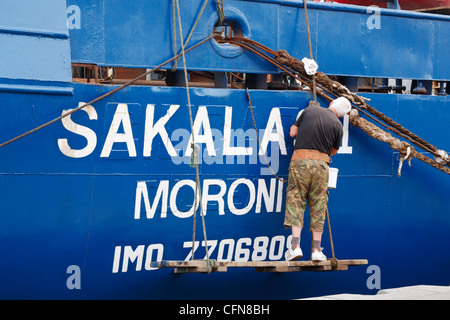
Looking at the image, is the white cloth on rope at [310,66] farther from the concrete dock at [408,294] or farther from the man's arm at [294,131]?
the concrete dock at [408,294]

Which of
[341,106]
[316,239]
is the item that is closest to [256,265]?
[316,239]

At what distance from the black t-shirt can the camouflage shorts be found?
15 cm

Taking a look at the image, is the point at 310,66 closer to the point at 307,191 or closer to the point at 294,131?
the point at 294,131

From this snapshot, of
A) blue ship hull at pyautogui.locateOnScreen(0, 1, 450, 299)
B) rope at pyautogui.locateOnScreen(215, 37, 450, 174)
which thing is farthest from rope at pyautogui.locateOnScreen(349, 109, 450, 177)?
blue ship hull at pyautogui.locateOnScreen(0, 1, 450, 299)

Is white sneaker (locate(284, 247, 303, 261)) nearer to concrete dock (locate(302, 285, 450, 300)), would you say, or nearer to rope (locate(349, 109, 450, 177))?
concrete dock (locate(302, 285, 450, 300))

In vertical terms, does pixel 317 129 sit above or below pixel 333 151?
above

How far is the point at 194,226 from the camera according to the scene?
586 centimetres

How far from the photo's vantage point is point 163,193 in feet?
19.3

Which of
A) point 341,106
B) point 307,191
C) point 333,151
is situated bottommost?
point 307,191

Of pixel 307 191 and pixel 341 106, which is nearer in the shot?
pixel 307 191

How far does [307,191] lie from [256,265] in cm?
Result: 84

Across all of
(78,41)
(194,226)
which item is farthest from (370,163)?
(78,41)

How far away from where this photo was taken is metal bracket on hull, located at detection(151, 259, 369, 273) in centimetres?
549

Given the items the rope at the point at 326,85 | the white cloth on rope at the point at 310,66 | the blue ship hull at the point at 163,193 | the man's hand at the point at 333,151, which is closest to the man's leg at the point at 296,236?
the blue ship hull at the point at 163,193
